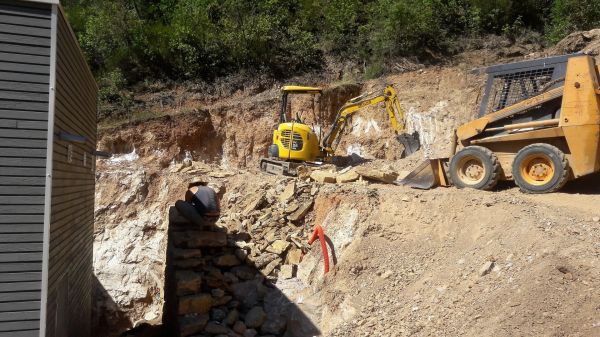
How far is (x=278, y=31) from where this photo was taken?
75.2 ft

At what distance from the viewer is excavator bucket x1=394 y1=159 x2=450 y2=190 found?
11.5 meters

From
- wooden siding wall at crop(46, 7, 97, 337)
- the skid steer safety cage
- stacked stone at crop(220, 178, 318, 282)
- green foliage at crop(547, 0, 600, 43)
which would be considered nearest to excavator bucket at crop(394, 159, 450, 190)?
the skid steer safety cage

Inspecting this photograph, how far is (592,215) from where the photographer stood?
807 centimetres

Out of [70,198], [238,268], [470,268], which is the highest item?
[70,198]

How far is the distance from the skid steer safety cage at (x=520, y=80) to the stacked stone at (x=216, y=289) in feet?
20.2

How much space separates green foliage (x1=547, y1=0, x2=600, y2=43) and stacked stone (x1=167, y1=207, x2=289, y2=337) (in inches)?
685

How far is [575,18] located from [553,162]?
1489cm

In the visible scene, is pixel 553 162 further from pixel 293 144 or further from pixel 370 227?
pixel 293 144

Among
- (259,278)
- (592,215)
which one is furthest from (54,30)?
(592,215)

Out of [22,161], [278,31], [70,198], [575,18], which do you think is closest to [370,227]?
[70,198]

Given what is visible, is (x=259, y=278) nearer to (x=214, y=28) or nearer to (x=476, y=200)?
(x=476, y=200)

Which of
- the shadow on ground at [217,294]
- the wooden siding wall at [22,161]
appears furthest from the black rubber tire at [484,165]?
the wooden siding wall at [22,161]

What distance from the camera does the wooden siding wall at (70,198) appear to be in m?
6.07

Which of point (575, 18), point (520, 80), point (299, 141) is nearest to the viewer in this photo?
point (520, 80)
